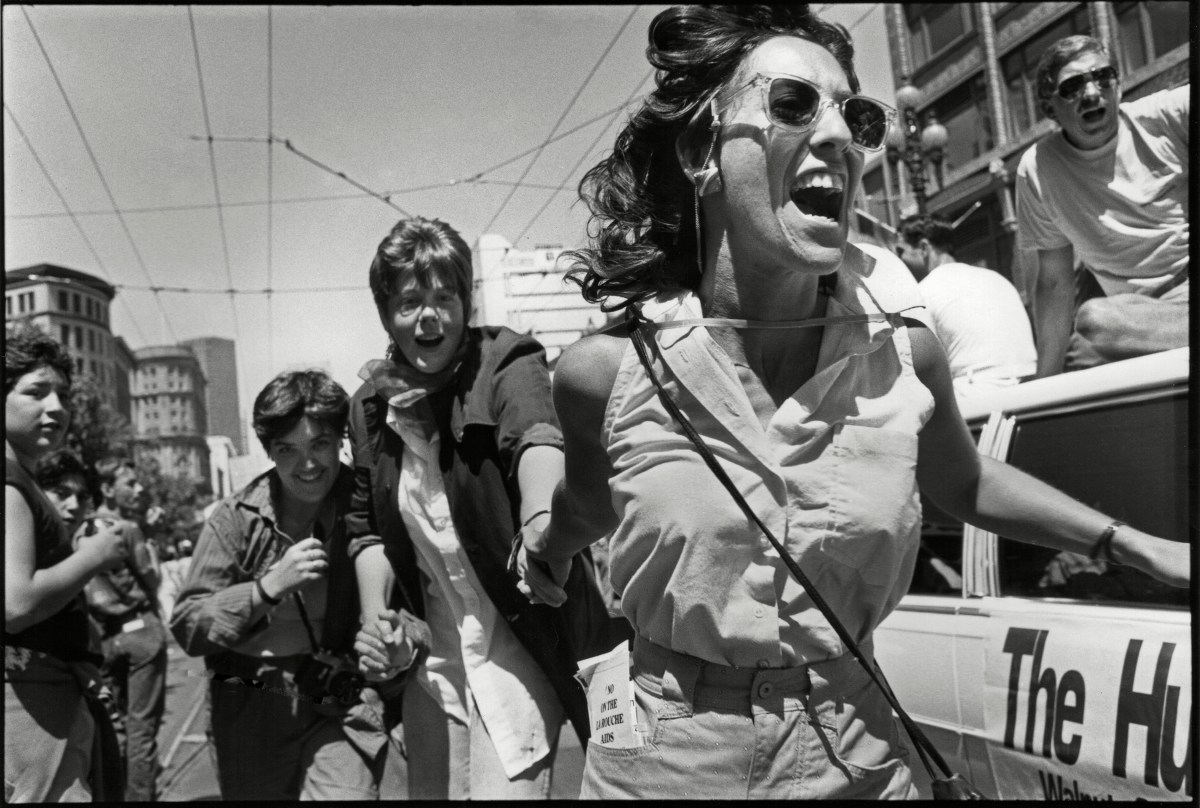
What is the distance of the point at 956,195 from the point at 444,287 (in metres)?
23.8

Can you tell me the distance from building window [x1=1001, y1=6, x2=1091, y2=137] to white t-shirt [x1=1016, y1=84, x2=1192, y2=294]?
22.3 meters

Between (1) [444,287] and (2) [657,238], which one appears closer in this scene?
(2) [657,238]

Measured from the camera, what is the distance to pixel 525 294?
12.9 feet

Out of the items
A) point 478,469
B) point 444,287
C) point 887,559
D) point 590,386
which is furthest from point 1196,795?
point 444,287

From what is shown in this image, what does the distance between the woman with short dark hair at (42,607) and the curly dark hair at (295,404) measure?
57 cm

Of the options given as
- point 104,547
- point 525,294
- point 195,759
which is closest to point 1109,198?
point 525,294

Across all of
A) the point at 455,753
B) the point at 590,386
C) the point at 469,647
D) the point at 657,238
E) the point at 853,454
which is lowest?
the point at 455,753

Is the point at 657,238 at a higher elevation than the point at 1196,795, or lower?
higher

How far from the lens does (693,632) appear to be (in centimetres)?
181

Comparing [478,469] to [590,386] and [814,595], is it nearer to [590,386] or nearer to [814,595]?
[590,386]

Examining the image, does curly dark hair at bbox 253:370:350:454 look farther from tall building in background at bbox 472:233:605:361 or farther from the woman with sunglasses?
the woman with sunglasses

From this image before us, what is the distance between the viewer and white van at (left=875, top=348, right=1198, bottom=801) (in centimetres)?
272

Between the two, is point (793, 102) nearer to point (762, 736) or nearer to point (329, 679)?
point (762, 736)

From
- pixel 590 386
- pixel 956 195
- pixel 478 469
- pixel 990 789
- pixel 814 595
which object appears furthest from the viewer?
pixel 956 195
